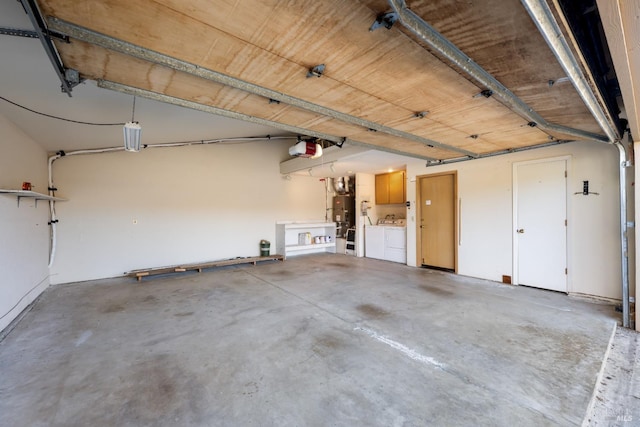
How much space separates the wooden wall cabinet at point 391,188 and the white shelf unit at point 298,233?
1656mm

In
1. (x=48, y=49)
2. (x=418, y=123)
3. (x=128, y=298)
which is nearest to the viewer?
(x=48, y=49)

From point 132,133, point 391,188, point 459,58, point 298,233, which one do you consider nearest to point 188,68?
point 132,133

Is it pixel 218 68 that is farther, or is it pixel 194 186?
pixel 194 186

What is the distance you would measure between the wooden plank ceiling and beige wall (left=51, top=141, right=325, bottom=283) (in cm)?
379

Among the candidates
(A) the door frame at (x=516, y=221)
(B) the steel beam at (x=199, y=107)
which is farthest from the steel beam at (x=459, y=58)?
(B) the steel beam at (x=199, y=107)

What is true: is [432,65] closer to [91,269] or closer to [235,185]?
[235,185]

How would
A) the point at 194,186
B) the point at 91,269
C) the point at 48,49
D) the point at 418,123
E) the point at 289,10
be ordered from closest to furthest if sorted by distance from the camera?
the point at 289,10, the point at 48,49, the point at 418,123, the point at 91,269, the point at 194,186

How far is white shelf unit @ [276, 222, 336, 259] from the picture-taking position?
715cm

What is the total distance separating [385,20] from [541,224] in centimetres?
438

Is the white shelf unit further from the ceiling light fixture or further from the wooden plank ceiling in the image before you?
the wooden plank ceiling

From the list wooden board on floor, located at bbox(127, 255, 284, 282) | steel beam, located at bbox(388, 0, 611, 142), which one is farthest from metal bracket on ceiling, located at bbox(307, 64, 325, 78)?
wooden board on floor, located at bbox(127, 255, 284, 282)

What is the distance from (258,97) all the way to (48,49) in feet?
4.33

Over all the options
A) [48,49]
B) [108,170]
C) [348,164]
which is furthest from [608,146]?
[108,170]

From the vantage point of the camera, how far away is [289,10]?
1.34 metres
